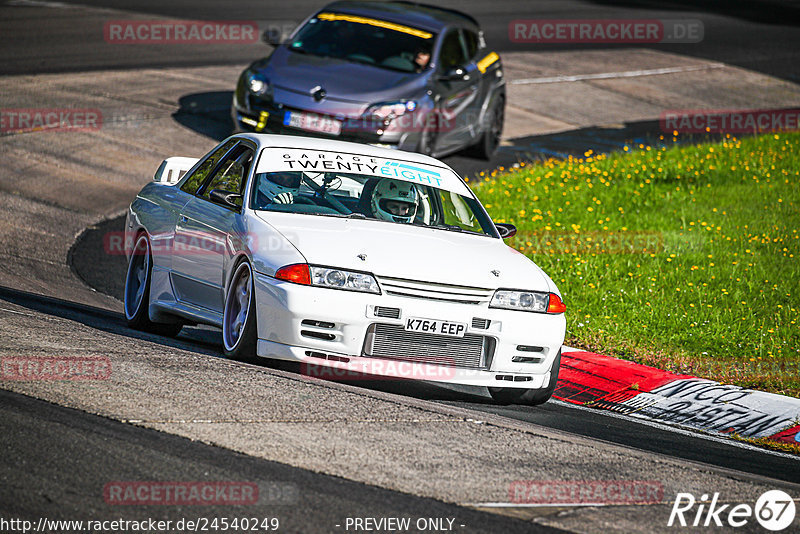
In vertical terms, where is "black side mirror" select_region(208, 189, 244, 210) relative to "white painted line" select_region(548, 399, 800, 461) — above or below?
above

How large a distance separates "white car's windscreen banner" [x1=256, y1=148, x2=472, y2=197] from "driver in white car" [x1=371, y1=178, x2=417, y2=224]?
0.06 m

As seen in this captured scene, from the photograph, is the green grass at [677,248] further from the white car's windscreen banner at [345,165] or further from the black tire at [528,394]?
the white car's windscreen banner at [345,165]

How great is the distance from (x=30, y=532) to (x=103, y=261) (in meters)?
7.52

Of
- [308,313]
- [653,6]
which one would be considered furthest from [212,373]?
[653,6]

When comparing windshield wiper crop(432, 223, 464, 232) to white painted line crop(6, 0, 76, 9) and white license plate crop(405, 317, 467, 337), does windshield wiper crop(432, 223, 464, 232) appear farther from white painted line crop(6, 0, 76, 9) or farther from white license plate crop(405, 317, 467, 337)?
white painted line crop(6, 0, 76, 9)

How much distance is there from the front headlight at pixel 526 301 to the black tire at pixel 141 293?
2.71 metres

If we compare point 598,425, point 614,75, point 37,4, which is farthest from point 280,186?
point 37,4

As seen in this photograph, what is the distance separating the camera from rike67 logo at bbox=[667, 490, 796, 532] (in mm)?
5430

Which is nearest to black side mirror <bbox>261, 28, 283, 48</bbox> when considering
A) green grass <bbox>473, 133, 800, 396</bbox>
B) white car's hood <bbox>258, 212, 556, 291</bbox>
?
green grass <bbox>473, 133, 800, 396</bbox>

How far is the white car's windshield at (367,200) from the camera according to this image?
8.04 m

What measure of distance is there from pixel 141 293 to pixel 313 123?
588 centimetres

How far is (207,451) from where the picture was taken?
5.50m

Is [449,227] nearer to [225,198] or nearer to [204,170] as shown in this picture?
[225,198]

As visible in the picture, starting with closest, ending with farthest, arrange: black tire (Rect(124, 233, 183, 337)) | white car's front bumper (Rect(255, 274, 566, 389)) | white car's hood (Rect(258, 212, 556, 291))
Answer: white car's front bumper (Rect(255, 274, 566, 389))
white car's hood (Rect(258, 212, 556, 291))
black tire (Rect(124, 233, 183, 337))
